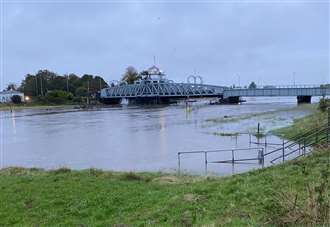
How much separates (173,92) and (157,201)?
162 meters

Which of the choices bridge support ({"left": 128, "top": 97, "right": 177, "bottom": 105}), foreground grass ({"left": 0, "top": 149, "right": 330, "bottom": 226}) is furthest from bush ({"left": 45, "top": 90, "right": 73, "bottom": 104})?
foreground grass ({"left": 0, "top": 149, "right": 330, "bottom": 226})

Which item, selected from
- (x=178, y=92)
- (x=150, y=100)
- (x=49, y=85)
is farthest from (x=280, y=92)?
(x=49, y=85)

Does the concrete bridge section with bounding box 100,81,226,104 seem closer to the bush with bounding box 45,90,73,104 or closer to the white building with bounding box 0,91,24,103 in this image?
the bush with bounding box 45,90,73,104

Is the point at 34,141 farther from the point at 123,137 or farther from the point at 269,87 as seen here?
the point at 269,87

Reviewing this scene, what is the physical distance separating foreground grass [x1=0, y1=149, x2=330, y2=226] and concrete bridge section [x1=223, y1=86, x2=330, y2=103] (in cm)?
11622

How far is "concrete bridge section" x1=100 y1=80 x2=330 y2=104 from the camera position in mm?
143925

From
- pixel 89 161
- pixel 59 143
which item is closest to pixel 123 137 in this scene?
pixel 59 143

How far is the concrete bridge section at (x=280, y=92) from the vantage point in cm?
13012

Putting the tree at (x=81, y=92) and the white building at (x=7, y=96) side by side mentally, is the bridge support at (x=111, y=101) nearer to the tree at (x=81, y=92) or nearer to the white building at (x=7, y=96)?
the tree at (x=81, y=92)

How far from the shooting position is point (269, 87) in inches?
5856

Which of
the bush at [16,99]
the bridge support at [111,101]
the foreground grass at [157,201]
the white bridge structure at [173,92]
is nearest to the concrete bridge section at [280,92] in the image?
the white bridge structure at [173,92]

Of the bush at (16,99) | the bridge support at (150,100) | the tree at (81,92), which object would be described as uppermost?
the tree at (81,92)

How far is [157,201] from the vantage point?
12289 millimetres

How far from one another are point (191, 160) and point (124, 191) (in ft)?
41.6
